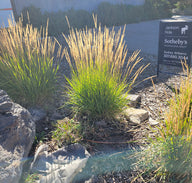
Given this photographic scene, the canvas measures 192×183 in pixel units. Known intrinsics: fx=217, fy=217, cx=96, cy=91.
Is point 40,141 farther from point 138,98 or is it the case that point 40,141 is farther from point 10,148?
point 138,98

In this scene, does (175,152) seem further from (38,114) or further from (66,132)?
(38,114)

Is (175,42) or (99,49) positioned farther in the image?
(175,42)

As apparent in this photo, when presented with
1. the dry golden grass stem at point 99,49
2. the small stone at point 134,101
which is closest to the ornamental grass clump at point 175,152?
the dry golden grass stem at point 99,49

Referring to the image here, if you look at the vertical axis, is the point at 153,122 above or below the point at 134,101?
below

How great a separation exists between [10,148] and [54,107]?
133 cm

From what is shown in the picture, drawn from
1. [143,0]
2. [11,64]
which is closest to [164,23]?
[11,64]

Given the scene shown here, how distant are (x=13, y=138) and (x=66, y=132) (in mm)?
614

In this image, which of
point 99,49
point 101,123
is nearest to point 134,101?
point 101,123

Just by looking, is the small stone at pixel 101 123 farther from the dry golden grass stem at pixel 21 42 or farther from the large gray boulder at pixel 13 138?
the dry golden grass stem at pixel 21 42

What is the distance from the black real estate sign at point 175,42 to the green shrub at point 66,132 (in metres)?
2.76

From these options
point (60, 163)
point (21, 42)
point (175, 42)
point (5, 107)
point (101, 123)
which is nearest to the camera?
point (60, 163)

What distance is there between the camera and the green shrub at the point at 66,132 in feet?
8.03

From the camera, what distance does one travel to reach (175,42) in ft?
14.7

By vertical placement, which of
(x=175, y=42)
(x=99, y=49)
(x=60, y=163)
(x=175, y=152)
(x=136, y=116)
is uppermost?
(x=99, y=49)
